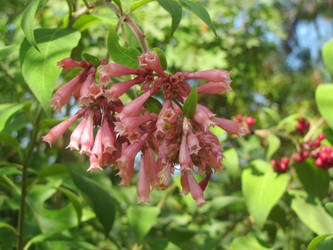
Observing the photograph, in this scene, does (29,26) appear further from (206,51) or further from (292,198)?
(206,51)

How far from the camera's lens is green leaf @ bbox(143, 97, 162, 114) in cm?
121

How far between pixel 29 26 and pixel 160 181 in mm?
636

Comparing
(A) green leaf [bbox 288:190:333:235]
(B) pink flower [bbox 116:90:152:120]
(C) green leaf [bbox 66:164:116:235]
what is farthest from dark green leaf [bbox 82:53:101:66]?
(A) green leaf [bbox 288:190:333:235]

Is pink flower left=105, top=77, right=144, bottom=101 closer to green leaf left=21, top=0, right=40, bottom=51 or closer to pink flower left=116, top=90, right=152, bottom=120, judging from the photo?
pink flower left=116, top=90, right=152, bottom=120

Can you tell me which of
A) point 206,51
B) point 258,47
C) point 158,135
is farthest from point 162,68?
point 258,47

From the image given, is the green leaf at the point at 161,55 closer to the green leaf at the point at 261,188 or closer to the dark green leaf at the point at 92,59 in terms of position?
the dark green leaf at the point at 92,59

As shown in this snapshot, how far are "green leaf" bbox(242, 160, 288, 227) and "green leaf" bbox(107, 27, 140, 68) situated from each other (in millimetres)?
1208

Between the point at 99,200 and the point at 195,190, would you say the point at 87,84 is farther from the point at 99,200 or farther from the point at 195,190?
the point at 99,200

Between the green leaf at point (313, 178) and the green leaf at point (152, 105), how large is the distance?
5.08 ft

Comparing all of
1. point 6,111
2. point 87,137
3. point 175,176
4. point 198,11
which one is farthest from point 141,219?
point 198,11

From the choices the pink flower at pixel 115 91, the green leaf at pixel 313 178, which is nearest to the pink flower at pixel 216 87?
the pink flower at pixel 115 91

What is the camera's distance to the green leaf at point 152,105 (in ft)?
3.95

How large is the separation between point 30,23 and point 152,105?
465 millimetres

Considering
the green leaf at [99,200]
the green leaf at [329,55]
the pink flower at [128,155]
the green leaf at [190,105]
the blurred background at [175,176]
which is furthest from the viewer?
the green leaf at [329,55]
